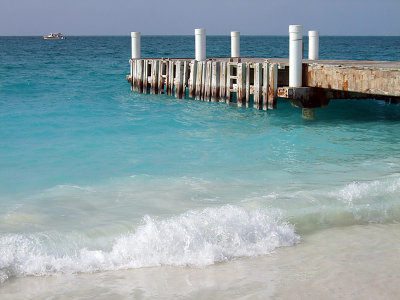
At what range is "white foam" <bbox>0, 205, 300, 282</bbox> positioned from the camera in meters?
5.96

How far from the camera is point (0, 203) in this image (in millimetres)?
8328

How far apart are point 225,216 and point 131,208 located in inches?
59.7

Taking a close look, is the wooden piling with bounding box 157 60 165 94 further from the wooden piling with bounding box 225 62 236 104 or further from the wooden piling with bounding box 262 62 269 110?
the wooden piling with bounding box 262 62 269 110

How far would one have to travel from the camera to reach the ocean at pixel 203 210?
5.59m

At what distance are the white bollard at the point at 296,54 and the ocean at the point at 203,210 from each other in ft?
4.42

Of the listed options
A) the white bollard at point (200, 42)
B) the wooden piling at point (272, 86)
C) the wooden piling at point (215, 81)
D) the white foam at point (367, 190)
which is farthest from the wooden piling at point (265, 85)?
the white foam at point (367, 190)

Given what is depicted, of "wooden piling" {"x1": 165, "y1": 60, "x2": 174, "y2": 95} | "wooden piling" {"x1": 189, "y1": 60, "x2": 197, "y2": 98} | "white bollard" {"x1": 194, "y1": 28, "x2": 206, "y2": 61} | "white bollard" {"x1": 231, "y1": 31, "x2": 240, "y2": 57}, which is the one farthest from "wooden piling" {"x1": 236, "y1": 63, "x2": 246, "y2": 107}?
"white bollard" {"x1": 231, "y1": 31, "x2": 240, "y2": 57}

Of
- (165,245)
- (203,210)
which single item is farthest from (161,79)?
(165,245)

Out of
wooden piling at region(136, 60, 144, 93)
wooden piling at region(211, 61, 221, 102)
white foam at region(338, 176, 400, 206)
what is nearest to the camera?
white foam at region(338, 176, 400, 206)

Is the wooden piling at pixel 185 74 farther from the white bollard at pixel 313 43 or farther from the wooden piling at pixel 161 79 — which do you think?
the white bollard at pixel 313 43

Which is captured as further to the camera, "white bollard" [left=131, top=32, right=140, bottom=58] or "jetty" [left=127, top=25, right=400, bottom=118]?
"white bollard" [left=131, top=32, right=140, bottom=58]

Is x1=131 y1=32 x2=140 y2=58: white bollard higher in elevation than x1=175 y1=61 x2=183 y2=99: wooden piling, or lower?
higher

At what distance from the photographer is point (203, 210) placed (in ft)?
24.4

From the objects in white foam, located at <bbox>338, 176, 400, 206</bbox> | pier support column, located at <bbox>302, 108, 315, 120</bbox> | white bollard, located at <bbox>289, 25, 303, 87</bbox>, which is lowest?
white foam, located at <bbox>338, 176, 400, 206</bbox>
